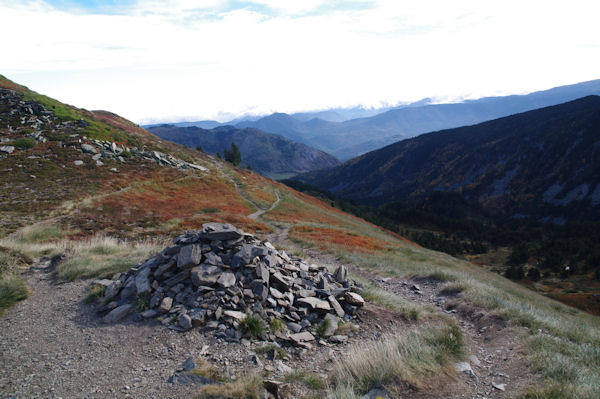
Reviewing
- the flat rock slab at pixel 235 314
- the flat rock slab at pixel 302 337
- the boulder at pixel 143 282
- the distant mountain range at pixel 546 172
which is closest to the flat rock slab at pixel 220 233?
the boulder at pixel 143 282

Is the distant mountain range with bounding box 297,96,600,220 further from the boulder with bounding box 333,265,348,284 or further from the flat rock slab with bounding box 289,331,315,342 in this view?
the flat rock slab with bounding box 289,331,315,342

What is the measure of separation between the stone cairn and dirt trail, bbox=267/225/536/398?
3.08 m

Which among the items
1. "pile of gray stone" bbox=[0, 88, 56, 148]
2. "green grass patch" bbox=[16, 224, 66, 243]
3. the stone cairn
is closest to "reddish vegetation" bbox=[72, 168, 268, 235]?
"green grass patch" bbox=[16, 224, 66, 243]

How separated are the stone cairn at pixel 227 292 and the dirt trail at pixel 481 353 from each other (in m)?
3.08

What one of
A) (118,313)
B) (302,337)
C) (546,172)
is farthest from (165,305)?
(546,172)

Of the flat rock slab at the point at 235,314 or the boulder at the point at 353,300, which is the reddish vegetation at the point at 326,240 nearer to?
the boulder at the point at 353,300

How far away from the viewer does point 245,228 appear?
87.2 feet

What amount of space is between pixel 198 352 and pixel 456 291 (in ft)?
36.2

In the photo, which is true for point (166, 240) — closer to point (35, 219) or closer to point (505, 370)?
point (35, 219)

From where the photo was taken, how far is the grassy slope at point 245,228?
7117mm

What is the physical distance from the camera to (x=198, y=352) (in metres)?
7.13

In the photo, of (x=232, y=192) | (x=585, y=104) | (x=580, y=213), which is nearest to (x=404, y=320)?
(x=232, y=192)

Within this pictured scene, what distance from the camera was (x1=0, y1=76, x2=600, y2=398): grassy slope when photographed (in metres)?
7.12

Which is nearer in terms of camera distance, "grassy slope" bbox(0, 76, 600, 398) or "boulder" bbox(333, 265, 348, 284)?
"grassy slope" bbox(0, 76, 600, 398)
